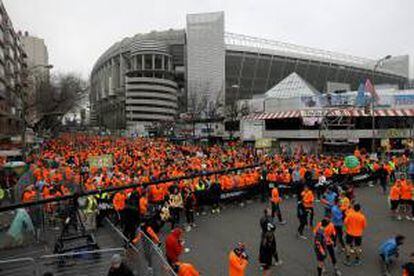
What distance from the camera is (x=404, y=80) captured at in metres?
140

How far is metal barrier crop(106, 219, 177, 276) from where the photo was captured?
688 centimetres

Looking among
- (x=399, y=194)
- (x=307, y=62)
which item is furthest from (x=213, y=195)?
(x=307, y=62)

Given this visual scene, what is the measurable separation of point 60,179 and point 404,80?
500 feet

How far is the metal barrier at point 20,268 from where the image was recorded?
7242mm

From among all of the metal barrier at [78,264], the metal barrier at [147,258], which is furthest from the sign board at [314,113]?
the metal barrier at [78,264]

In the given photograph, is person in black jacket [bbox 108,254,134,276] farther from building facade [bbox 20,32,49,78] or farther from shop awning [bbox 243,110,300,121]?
building facade [bbox 20,32,49,78]

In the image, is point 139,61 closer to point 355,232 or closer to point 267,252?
point 355,232

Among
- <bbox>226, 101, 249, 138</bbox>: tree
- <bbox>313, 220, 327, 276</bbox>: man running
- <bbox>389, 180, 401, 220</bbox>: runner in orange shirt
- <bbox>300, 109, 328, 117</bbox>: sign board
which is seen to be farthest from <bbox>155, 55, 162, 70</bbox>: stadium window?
<bbox>313, 220, 327, 276</bbox>: man running

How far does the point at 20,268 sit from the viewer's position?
24.3ft

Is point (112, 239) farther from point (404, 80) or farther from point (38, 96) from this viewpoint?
point (404, 80)

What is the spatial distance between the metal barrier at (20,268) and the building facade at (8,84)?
33197 mm

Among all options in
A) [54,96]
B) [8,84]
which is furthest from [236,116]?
[8,84]

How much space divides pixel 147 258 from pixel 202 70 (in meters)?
101

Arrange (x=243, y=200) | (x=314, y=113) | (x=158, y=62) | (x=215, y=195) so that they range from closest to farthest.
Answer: (x=215, y=195), (x=243, y=200), (x=314, y=113), (x=158, y=62)
